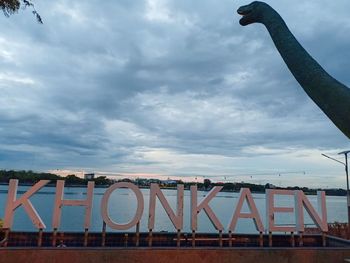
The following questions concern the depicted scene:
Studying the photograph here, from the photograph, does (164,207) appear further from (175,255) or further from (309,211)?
(309,211)

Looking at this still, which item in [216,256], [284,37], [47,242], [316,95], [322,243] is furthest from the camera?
[322,243]

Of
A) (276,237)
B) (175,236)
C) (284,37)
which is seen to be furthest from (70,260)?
(284,37)

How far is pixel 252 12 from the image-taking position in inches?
183

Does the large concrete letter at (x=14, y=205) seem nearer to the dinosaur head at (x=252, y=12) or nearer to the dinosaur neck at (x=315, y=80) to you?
the dinosaur head at (x=252, y=12)

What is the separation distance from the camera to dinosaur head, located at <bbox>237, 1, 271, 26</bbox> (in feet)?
14.8

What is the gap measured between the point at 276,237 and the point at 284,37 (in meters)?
11.8

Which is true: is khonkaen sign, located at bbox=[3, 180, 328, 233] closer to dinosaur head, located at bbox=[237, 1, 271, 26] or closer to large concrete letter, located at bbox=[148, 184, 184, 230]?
large concrete letter, located at bbox=[148, 184, 184, 230]

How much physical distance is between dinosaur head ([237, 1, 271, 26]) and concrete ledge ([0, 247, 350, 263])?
8.24 meters

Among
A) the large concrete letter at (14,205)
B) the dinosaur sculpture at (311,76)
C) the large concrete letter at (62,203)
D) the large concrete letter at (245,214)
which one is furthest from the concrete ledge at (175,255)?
the dinosaur sculpture at (311,76)

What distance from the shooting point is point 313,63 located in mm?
3664

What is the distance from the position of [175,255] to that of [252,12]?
8.57 metres

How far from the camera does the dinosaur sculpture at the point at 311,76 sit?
3326 millimetres

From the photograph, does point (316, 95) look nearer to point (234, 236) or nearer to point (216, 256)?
point (216, 256)

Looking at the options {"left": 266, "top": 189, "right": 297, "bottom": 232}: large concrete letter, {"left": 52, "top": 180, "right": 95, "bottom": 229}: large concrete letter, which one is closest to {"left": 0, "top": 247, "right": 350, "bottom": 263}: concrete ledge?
{"left": 266, "top": 189, "right": 297, "bottom": 232}: large concrete letter
